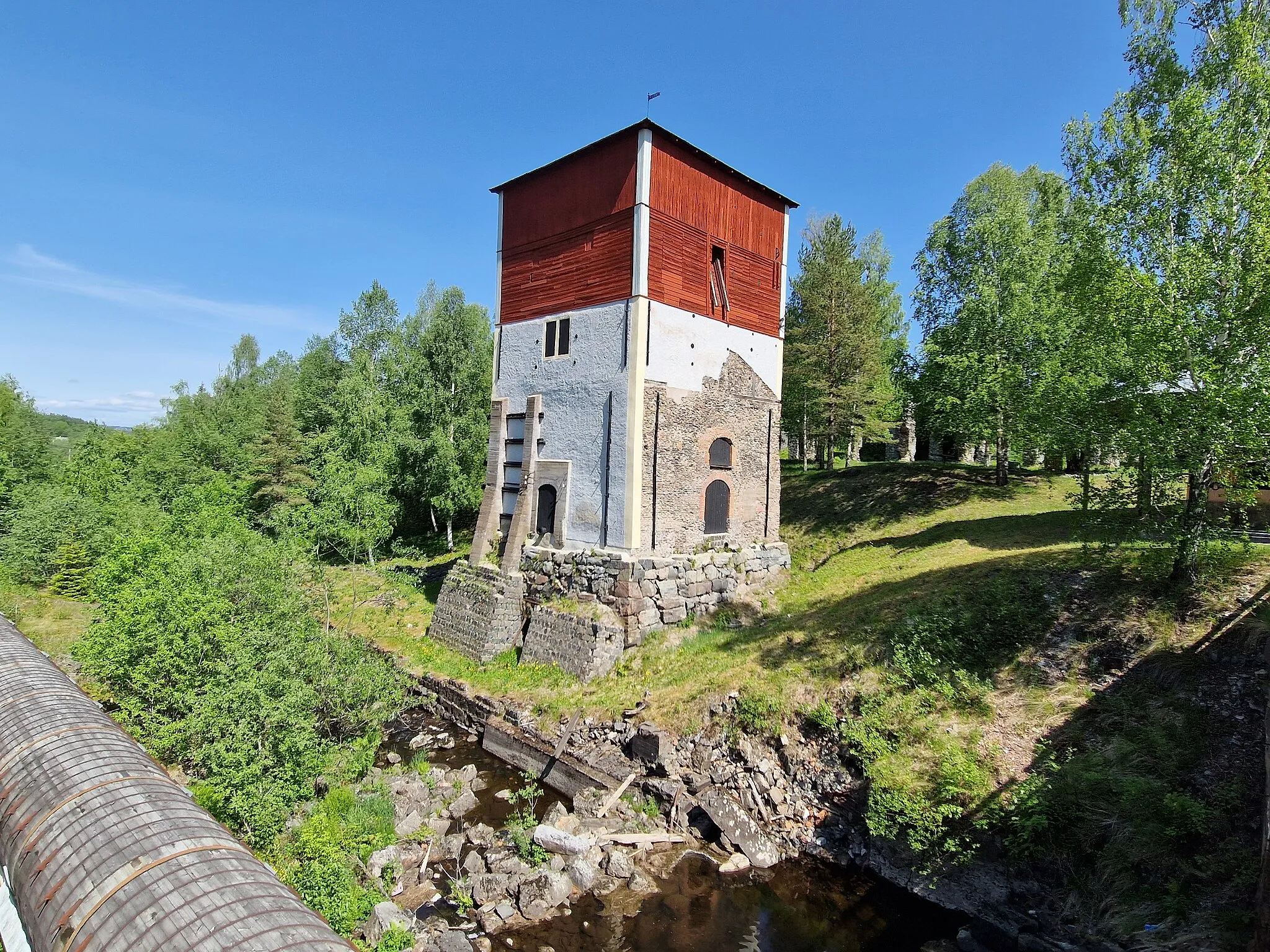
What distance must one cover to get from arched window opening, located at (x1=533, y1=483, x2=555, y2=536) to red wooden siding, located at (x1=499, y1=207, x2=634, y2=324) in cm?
507

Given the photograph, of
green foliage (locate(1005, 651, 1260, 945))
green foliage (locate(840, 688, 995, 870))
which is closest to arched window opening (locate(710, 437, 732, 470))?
green foliage (locate(840, 688, 995, 870))

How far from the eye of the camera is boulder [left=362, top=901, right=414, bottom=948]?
24.7 ft

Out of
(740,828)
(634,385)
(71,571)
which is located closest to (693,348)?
(634,385)

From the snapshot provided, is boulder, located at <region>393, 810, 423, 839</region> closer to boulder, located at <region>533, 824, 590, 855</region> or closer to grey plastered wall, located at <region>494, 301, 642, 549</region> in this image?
boulder, located at <region>533, 824, 590, 855</region>

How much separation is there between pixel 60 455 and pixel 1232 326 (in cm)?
6066

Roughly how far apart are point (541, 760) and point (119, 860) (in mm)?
7812

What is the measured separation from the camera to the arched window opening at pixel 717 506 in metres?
17.2

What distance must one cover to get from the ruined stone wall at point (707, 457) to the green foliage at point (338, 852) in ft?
26.8

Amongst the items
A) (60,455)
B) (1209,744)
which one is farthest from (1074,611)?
(60,455)

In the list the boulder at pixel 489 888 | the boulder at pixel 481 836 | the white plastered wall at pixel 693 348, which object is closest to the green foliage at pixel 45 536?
the boulder at pixel 481 836

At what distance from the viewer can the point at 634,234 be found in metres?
15.3

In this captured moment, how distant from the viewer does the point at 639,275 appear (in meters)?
15.2

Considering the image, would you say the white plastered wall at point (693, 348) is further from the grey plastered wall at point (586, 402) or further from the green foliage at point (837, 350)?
the green foliage at point (837, 350)

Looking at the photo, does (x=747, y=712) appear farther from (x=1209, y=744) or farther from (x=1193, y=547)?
(x=1193, y=547)
